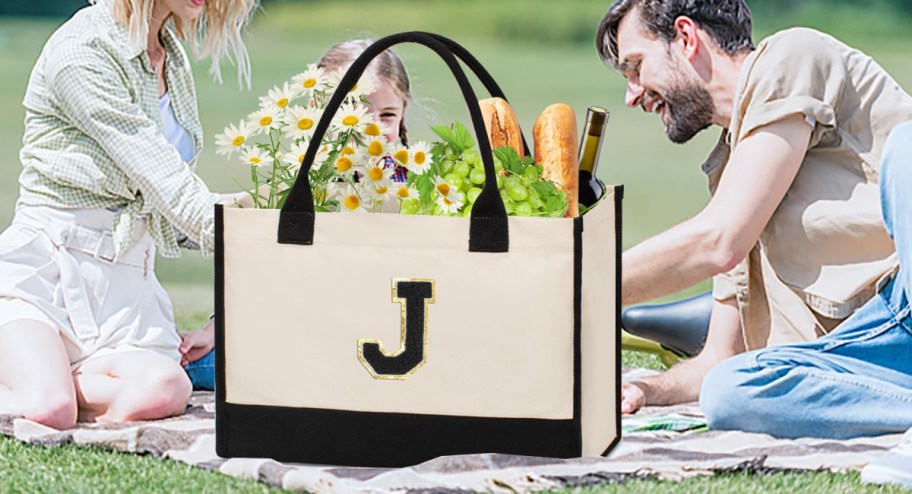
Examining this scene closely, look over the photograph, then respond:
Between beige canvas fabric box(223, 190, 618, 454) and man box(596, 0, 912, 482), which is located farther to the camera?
man box(596, 0, 912, 482)

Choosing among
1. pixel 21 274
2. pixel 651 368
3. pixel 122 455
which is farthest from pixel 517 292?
pixel 651 368

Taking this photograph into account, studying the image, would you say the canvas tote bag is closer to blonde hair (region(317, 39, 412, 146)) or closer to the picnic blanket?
the picnic blanket

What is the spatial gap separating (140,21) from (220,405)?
110 centimetres

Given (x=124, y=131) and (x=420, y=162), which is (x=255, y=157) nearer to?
(x=420, y=162)

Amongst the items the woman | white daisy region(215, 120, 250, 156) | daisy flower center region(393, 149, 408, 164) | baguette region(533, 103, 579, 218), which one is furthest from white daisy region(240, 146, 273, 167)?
baguette region(533, 103, 579, 218)

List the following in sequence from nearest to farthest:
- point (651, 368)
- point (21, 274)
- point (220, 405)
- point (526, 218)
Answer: point (526, 218)
point (220, 405)
point (21, 274)
point (651, 368)

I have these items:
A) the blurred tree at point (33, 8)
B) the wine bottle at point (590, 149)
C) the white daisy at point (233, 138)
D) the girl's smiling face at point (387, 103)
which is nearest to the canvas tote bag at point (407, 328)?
the white daisy at point (233, 138)

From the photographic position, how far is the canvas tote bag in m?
2.14

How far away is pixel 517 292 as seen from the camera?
2.14 m

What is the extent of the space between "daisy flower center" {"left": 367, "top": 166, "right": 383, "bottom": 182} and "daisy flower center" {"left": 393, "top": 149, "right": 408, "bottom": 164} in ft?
0.12

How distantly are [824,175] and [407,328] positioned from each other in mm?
1046

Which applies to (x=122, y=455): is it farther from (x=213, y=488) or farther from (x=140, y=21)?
(x=140, y=21)

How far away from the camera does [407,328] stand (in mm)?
2168

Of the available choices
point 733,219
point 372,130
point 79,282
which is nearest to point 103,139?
point 79,282
